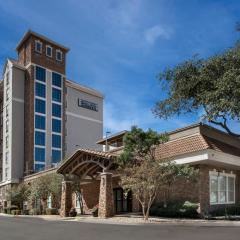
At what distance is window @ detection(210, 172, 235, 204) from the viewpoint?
30.5 metres

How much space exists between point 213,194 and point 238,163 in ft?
10.00

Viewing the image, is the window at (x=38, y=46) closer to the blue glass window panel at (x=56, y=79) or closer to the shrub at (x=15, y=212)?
the blue glass window panel at (x=56, y=79)

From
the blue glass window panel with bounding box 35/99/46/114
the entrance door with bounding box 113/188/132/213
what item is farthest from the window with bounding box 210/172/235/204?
the blue glass window panel with bounding box 35/99/46/114

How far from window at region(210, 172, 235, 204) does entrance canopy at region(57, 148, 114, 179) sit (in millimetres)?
7262

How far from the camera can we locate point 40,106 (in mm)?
72250

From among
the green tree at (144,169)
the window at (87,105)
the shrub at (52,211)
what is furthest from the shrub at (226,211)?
the window at (87,105)

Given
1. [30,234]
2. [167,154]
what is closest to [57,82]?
[167,154]

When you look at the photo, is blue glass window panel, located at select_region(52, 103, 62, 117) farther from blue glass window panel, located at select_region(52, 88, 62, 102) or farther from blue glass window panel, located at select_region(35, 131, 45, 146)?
blue glass window panel, located at select_region(35, 131, 45, 146)

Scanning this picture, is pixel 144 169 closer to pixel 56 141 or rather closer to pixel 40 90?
pixel 40 90

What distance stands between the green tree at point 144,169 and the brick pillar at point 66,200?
23.6 ft

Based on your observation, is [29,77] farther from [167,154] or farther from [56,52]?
[167,154]

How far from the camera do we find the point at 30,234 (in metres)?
19.1

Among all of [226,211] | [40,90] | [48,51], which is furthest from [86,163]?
[48,51]

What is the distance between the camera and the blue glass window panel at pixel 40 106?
71.8 meters
